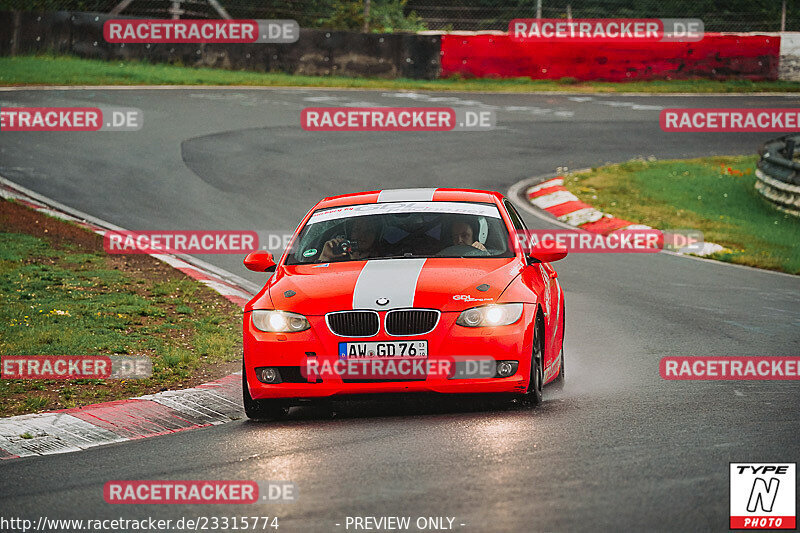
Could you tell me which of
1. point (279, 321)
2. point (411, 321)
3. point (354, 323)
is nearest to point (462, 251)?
point (411, 321)

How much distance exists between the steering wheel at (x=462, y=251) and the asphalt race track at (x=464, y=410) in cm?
106

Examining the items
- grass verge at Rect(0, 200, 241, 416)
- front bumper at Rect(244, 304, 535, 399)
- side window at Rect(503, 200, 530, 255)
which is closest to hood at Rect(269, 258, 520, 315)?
front bumper at Rect(244, 304, 535, 399)

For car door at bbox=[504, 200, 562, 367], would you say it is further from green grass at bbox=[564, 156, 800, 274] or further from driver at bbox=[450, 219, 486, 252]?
green grass at bbox=[564, 156, 800, 274]

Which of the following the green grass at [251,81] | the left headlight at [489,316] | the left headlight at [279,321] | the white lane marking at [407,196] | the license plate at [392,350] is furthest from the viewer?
the green grass at [251,81]

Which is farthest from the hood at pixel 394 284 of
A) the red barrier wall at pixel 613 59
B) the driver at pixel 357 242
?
the red barrier wall at pixel 613 59

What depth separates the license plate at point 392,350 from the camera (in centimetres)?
743

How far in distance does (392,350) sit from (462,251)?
138 centimetres

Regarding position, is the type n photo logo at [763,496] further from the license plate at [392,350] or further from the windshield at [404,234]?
the windshield at [404,234]

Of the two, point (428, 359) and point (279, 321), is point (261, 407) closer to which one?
point (279, 321)

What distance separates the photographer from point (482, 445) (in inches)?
265

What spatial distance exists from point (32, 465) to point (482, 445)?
2460 mm

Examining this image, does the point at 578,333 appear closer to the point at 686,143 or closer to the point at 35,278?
the point at 35,278

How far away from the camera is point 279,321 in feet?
25.4

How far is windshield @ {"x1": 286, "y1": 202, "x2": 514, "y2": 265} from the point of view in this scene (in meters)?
8.61
